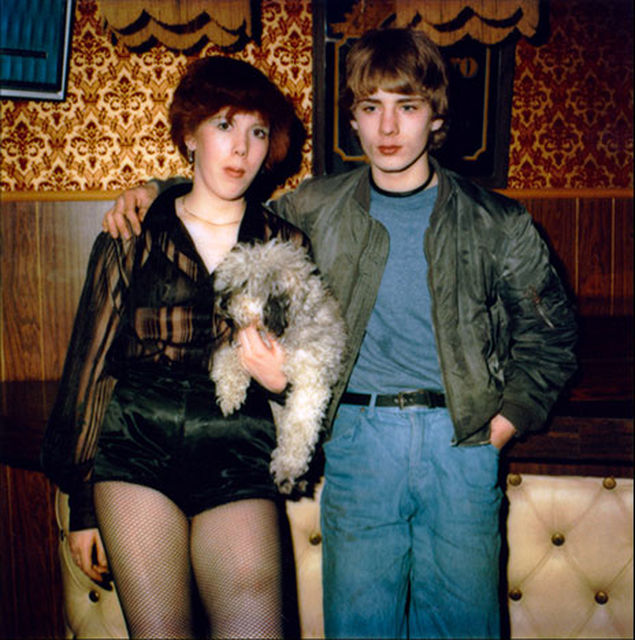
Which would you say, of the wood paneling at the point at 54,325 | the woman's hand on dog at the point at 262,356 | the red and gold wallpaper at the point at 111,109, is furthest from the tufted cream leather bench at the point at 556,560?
the red and gold wallpaper at the point at 111,109

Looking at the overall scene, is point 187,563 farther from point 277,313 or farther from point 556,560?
point 556,560

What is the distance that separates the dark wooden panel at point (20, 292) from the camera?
315 cm

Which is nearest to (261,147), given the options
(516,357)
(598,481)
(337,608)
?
(516,357)

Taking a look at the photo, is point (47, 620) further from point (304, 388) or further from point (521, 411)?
point (521, 411)

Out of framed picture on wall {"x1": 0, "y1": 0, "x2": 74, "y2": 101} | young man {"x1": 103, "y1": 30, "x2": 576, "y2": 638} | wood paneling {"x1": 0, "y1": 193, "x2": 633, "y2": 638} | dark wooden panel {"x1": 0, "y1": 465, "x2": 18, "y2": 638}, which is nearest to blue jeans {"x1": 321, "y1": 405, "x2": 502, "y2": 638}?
young man {"x1": 103, "y1": 30, "x2": 576, "y2": 638}

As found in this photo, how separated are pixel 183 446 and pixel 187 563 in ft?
1.16

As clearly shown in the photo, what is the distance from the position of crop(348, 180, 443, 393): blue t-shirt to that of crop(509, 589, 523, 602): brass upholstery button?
3.94ft

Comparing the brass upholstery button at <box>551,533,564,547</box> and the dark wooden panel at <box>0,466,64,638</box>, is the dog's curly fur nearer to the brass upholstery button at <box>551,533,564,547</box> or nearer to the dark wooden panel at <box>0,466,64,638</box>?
the brass upholstery button at <box>551,533,564,547</box>

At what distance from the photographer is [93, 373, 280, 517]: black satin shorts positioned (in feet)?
5.74

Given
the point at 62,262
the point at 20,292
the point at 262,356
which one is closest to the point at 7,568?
the point at 20,292

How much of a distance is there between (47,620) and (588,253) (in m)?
3.73

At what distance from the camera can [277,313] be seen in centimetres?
174

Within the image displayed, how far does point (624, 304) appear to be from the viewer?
3.65m

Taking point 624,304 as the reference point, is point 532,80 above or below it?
above
